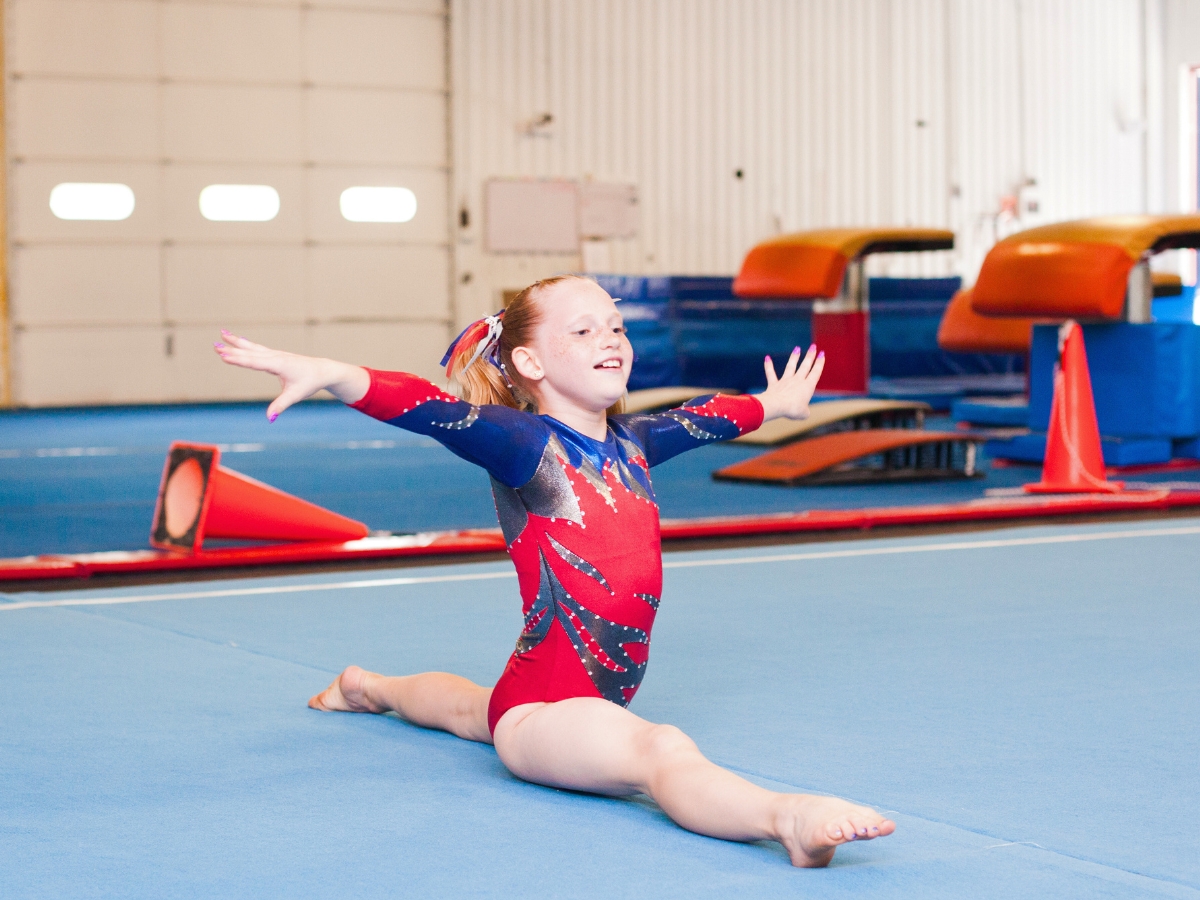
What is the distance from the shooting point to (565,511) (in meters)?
2.40

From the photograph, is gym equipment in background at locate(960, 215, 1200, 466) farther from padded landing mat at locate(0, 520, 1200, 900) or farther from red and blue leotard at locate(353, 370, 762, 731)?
red and blue leotard at locate(353, 370, 762, 731)

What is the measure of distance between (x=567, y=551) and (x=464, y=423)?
0.28m

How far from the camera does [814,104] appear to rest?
1611 cm

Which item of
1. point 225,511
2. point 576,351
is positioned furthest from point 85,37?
point 576,351

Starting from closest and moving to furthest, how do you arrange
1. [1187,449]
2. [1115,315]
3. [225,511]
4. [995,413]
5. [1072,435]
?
1. [225,511]
2. [1072,435]
3. [1115,315]
4. [1187,449]
5. [995,413]

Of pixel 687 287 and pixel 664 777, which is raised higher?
→ pixel 687 287

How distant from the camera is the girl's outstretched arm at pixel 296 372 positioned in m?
2.05

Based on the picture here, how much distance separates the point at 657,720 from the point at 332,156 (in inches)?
502

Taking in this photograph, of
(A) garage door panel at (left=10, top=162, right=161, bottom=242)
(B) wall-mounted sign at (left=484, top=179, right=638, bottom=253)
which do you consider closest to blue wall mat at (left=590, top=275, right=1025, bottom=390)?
(B) wall-mounted sign at (left=484, top=179, right=638, bottom=253)

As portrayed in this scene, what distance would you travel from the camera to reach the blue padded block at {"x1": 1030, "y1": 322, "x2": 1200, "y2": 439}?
286 inches

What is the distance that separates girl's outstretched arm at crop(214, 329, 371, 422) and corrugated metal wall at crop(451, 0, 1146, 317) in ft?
42.8

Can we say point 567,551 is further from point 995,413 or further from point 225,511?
point 995,413

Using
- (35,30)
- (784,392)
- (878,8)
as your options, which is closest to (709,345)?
(878,8)

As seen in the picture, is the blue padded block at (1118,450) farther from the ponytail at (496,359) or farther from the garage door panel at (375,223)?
the garage door panel at (375,223)
